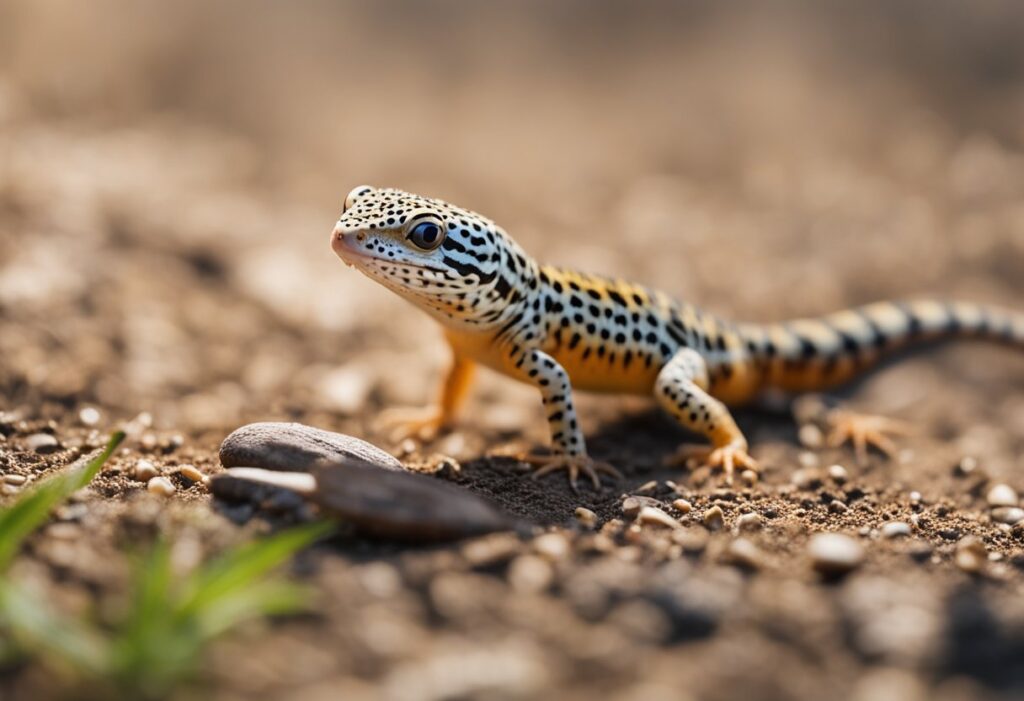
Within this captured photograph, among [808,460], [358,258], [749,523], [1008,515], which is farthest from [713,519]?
[358,258]

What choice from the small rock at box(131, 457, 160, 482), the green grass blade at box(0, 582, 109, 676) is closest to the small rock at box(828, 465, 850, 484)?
the small rock at box(131, 457, 160, 482)

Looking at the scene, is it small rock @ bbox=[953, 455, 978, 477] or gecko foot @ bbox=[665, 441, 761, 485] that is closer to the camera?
gecko foot @ bbox=[665, 441, 761, 485]

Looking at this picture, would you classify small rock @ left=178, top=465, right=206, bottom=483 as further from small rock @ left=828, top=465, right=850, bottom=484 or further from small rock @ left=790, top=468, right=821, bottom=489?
small rock @ left=828, top=465, right=850, bottom=484

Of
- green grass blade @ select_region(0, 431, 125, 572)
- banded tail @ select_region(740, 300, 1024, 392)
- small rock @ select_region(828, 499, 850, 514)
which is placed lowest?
green grass blade @ select_region(0, 431, 125, 572)

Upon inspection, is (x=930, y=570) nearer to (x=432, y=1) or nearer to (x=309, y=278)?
(x=309, y=278)

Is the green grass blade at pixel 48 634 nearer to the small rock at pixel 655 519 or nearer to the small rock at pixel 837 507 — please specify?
the small rock at pixel 655 519

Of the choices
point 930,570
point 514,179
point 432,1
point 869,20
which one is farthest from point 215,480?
point 869,20
